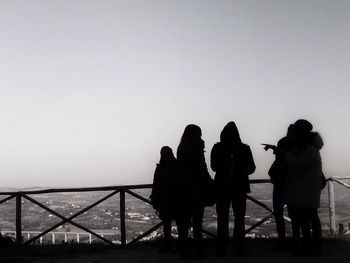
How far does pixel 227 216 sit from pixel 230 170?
2.13 feet

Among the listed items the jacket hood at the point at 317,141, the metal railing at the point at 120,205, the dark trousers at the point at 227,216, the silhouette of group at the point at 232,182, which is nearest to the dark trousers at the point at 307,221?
the silhouette of group at the point at 232,182

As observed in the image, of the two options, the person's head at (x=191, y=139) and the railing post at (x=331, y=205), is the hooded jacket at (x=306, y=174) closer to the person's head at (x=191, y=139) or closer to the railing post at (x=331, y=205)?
the person's head at (x=191, y=139)

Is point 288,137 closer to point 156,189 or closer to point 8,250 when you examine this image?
point 156,189

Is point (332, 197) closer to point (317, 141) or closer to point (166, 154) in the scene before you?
point (317, 141)

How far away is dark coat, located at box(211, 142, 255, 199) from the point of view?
19.0ft

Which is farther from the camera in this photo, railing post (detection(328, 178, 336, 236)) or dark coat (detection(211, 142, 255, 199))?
railing post (detection(328, 178, 336, 236))

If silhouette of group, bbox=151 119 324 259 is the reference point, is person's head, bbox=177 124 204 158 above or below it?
above

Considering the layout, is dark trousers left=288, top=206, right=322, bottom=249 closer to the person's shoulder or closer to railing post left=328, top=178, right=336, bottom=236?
the person's shoulder

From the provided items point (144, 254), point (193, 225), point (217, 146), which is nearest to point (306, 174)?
point (217, 146)

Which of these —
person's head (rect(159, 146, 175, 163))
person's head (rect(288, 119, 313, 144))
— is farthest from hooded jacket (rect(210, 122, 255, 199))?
person's head (rect(159, 146, 175, 163))

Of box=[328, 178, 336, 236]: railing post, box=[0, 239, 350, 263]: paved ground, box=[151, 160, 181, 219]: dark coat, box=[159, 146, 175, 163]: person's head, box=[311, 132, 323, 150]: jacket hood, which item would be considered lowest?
box=[0, 239, 350, 263]: paved ground

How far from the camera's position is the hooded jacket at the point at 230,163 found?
5.79 m

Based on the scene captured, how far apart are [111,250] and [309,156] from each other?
3668 mm

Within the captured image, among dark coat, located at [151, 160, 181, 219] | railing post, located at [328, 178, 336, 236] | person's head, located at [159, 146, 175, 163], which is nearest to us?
dark coat, located at [151, 160, 181, 219]
